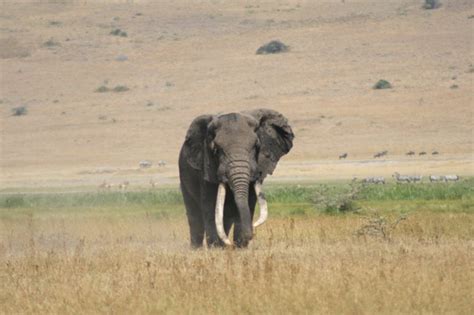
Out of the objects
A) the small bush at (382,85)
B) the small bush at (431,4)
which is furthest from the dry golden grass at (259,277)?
the small bush at (431,4)

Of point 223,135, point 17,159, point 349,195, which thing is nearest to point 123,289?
point 223,135

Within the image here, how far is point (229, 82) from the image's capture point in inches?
3051

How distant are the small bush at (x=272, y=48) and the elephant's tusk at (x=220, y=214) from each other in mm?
69692

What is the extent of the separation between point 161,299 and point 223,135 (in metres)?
4.81

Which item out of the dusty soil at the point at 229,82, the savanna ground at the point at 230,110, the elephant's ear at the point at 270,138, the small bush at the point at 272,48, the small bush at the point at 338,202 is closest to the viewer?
the savanna ground at the point at 230,110

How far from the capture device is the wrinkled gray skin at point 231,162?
651 inches

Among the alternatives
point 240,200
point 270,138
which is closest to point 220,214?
point 240,200

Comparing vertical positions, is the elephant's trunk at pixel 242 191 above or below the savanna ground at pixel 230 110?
above

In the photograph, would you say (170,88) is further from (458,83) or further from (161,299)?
(161,299)

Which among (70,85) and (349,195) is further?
(70,85)

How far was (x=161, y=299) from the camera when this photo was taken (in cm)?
1241

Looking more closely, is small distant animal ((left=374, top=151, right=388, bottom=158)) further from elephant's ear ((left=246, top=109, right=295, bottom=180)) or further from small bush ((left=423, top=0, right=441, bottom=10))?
small bush ((left=423, top=0, right=441, bottom=10))

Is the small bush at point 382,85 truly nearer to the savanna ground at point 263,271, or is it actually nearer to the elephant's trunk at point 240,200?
the savanna ground at point 263,271

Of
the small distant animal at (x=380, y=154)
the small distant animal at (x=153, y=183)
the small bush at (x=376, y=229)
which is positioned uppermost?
the small bush at (x=376, y=229)
